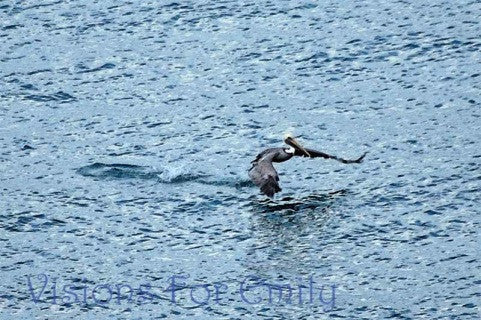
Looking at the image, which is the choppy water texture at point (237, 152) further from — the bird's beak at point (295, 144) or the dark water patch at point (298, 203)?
the bird's beak at point (295, 144)

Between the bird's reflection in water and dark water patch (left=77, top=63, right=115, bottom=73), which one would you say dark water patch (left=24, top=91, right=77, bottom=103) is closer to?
dark water patch (left=77, top=63, right=115, bottom=73)

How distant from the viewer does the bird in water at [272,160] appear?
26219 mm

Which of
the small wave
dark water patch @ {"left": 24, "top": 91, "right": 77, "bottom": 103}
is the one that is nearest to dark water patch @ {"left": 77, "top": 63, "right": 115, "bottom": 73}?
dark water patch @ {"left": 24, "top": 91, "right": 77, "bottom": 103}

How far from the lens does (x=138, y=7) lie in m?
37.5

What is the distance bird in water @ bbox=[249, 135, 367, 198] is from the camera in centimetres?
2622

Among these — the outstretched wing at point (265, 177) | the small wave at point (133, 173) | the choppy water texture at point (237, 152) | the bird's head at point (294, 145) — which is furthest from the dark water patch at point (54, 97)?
the outstretched wing at point (265, 177)

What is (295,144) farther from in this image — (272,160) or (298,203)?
(298,203)

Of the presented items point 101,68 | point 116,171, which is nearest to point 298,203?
point 116,171

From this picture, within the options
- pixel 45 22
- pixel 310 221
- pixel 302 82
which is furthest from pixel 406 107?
pixel 45 22

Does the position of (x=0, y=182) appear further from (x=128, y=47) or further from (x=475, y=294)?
(x=475, y=294)

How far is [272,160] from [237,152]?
248 centimetres

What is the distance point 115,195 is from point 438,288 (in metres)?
7.61

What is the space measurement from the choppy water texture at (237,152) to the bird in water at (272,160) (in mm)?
684

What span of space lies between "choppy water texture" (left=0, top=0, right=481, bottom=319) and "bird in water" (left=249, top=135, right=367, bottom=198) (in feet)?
2.24
